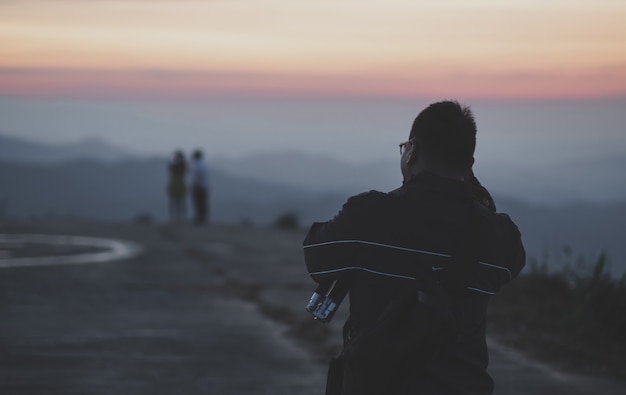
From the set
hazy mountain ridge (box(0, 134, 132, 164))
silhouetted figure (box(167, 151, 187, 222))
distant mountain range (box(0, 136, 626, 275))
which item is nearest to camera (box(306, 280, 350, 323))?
silhouetted figure (box(167, 151, 187, 222))

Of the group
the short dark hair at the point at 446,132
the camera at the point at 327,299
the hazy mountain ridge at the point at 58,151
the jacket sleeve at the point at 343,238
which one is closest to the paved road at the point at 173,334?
the camera at the point at 327,299

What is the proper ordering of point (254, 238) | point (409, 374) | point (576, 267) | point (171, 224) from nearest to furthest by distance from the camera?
1. point (409, 374)
2. point (576, 267)
3. point (254, 238)
4. point (171, 224)

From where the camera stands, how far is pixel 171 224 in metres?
26.1

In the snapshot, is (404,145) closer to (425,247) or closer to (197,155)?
(425,247)

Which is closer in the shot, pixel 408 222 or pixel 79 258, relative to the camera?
pixel 408 222

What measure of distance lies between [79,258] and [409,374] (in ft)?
44.8

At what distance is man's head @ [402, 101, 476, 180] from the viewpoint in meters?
3.85

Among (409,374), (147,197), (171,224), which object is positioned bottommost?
(147,197)

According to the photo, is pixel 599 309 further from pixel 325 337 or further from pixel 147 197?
pixel 147 197

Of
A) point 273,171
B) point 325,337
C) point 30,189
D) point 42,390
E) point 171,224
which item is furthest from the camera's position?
point 273,171

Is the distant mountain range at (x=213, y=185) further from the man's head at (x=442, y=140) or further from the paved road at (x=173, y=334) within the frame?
the man's head at (x=442, y=140)

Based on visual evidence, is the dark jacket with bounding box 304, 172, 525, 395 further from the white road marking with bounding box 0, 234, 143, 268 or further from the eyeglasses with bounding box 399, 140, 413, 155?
the white road marking with bounding box 0, 234, 143, 268

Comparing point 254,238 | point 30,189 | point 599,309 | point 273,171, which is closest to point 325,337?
point 599,309

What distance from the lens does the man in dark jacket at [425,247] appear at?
149 inches
